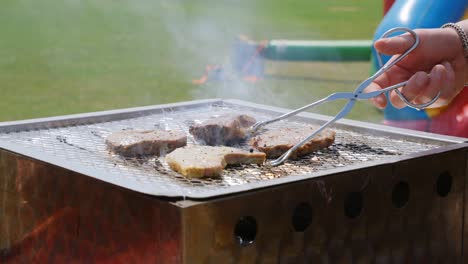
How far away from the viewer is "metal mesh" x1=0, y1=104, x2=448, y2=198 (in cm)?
198

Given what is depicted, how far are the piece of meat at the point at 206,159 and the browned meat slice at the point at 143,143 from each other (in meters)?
0.10

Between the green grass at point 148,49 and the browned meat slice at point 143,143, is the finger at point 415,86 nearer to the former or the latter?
the browned meat slice at point 143,143

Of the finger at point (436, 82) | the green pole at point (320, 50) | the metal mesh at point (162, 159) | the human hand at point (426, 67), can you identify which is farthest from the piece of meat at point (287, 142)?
the green pole at point (320, 50)

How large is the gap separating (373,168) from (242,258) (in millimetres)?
504

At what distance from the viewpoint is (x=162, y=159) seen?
2318 mm

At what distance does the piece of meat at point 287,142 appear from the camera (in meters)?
2.33

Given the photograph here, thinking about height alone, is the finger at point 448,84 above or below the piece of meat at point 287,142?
above

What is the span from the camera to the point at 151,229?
1.84 m

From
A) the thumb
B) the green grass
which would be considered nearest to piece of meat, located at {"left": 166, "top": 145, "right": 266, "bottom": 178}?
the thumb

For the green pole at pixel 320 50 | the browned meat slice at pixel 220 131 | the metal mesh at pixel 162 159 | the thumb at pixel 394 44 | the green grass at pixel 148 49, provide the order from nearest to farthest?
the metal mesh at pixel 162 159 < the thumb at pixel 394 44 < the browned meat slice at pixel 220 131 < the green grass at pixel 148 49 < the green pole at pixel 320 50

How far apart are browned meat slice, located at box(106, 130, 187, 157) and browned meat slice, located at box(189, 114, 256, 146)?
0.10 meters

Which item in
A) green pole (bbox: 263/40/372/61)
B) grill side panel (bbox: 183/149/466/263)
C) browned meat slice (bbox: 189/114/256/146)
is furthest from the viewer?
green pole (bbox: 263/40/372/61)

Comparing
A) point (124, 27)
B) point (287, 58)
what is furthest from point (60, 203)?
point (124, 27)

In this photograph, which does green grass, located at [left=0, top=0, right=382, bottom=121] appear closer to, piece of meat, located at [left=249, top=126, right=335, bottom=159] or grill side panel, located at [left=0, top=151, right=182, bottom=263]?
piece of meat, located at [left=249, top=126, right=335, bottom=159]
